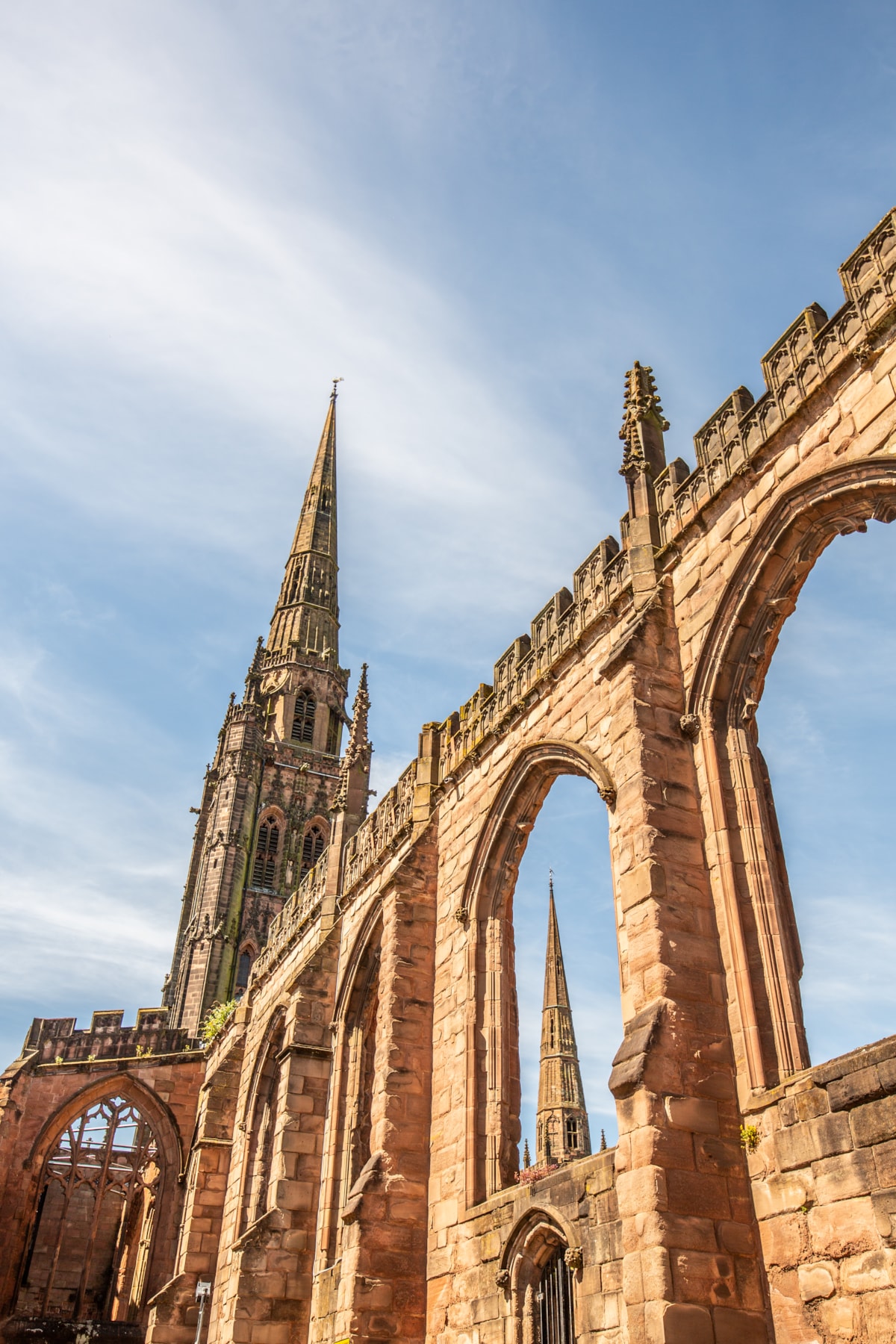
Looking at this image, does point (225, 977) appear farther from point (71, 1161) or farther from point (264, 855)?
point (71, 1161)

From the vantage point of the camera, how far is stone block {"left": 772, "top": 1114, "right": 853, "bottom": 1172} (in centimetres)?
670

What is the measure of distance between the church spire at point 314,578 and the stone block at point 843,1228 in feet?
179

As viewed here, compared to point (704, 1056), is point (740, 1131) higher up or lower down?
lower down

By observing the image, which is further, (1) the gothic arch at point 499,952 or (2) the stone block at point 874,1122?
(1) the gothic arch at point 499,952

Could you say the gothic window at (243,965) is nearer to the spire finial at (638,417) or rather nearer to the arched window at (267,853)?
the arched window at (267,853)

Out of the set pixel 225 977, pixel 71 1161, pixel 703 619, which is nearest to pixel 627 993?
pixel 703 619

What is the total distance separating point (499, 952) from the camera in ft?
39.5

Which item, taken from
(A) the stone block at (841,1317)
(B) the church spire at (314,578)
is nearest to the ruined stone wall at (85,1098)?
(A) the stone block at (841,1317)

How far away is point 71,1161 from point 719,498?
2150 cm

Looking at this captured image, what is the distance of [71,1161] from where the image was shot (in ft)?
78.8

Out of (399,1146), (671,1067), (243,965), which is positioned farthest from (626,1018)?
(243,965)

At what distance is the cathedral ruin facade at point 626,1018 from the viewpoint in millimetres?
7141

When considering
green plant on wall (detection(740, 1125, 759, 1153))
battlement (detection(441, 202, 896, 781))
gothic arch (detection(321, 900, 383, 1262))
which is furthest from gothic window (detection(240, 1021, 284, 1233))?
green plant on wall (detection(740, 1125, 759, 1153))

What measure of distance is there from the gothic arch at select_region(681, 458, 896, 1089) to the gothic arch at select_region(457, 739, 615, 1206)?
1324 millimetres
